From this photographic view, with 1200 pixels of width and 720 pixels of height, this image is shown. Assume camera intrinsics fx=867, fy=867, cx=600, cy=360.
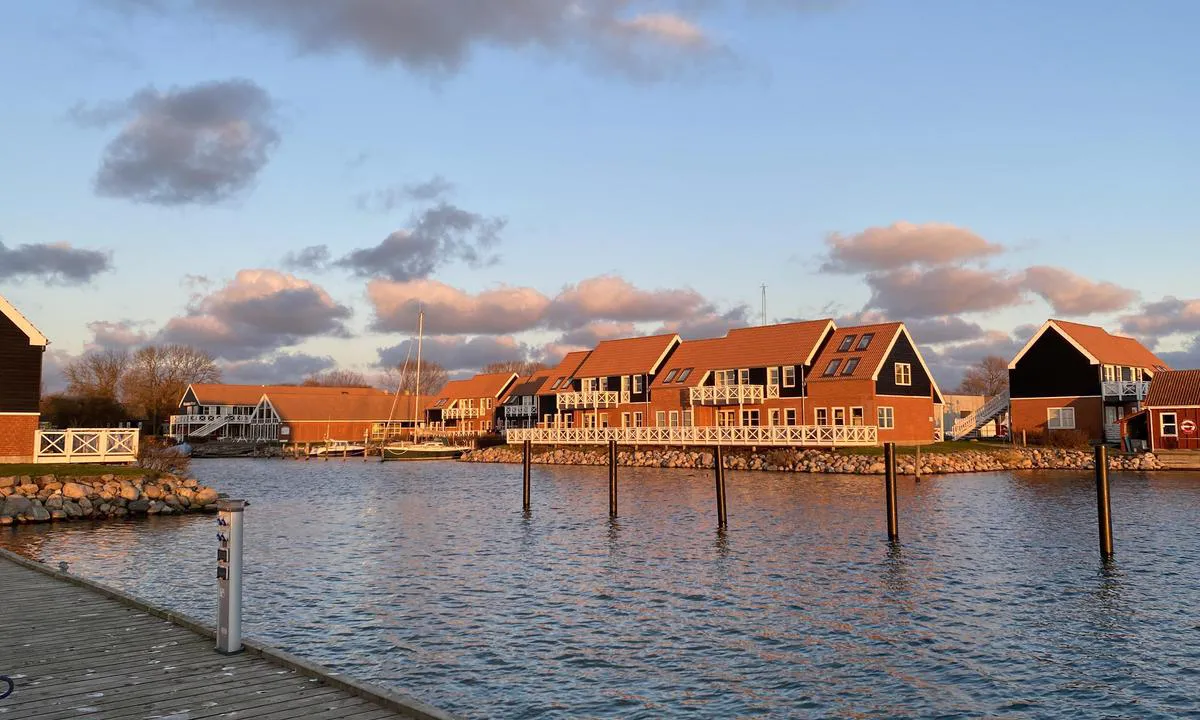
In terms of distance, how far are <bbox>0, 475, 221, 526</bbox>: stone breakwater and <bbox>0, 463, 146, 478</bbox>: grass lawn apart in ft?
2.59

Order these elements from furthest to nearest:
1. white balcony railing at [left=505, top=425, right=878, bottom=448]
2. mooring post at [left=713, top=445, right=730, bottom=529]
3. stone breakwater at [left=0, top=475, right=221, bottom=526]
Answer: white balcony railing at [left=505, top=425, right=878, bottom=448] < stone breakwater at [left=0, top=475, right=221, bottom=526] < mooring post at [left=713, top=445, right=730, bottom=529]

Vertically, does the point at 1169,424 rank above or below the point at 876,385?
below

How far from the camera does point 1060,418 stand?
64.9 m

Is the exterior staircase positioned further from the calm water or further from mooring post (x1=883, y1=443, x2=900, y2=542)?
mooring post (x1=883, y1=443, x2=900, y2=542)

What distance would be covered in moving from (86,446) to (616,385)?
46683 mm

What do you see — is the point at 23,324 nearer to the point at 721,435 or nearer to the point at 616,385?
the point at 721,435

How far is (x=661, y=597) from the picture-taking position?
774 inches

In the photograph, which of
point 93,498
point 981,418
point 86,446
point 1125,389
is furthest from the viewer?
point 981,418

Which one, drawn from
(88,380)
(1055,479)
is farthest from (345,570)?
(88,380)

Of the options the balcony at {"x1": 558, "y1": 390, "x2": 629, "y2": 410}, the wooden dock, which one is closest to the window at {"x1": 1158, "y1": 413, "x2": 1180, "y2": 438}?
the balcony at {"x1": 558, "y1": 390, "x2": 629, "y2": 410}

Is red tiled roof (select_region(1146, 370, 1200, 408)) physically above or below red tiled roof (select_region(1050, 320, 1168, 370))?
below

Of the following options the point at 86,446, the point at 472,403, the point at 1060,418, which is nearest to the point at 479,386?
the point at 472,403

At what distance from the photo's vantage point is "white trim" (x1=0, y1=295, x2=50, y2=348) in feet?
129

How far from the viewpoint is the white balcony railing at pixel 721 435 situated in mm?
60469
